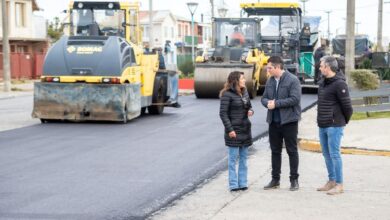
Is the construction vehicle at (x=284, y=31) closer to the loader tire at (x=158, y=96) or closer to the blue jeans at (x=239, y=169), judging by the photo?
the loader tire at (x=158, y=96)

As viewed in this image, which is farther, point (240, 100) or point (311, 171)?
point (311, 171)

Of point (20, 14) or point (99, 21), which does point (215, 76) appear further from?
point (20, 14)

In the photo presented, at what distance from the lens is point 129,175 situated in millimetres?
11062

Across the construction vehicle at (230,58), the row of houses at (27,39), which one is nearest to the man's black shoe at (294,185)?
the construction vehicle at (230,58)

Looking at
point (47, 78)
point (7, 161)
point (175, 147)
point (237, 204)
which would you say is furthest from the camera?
point (47, 78)

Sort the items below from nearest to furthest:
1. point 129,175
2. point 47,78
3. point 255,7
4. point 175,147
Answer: point 129,175
point 175,147
point 47,78
point 255,7

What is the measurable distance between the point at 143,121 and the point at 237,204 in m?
10.6

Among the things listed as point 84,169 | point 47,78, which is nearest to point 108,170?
point 84,169

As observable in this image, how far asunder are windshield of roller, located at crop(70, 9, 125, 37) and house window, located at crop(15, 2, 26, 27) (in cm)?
3470

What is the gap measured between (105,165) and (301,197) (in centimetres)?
372

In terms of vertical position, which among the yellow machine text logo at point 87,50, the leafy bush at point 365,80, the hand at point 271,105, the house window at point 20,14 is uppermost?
the house window at point 20,14

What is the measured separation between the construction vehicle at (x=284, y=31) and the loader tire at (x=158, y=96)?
9.79 meters

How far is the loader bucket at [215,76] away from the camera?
26656mm

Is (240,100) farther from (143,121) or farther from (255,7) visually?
(255,7)
